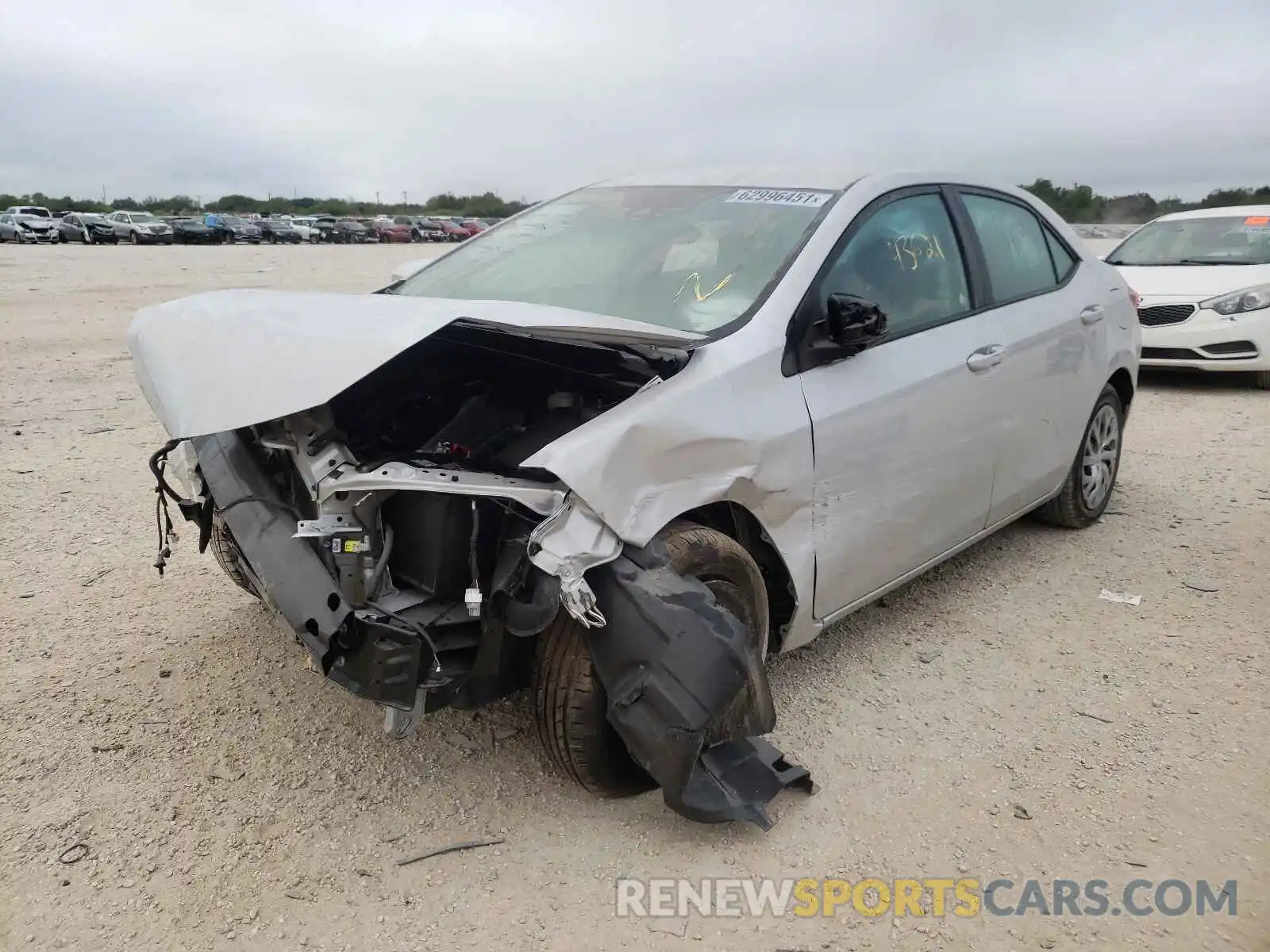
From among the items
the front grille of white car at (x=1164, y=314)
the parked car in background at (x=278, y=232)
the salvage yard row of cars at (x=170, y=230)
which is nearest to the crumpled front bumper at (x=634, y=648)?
the front grille of white car at (x=1164, y=314)

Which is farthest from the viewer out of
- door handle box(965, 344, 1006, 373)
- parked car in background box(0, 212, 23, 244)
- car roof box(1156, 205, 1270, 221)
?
parked car in background box(0, 212, 23, 244)

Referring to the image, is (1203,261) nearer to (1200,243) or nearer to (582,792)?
(1200,243)

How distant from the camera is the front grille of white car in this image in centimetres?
883

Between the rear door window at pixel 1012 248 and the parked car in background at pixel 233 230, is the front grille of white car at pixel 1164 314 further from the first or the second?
the parked car in background at pixel 233 230

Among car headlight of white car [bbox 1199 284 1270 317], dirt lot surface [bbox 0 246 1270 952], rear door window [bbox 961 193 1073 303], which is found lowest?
dirt lot surface [bbox 0 246 1270 952]

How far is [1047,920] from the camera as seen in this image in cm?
238

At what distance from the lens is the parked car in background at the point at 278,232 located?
144 ft

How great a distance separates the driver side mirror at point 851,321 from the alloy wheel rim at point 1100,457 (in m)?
2.29

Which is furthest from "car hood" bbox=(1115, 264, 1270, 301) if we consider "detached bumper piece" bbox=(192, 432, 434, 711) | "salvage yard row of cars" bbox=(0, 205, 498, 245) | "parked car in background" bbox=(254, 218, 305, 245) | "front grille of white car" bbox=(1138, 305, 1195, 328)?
"parked car in background" bbox=(254, 218, 305, 245)

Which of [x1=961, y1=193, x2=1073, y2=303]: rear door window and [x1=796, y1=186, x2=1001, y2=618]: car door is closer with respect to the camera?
[x1=796, y1=186, x2=1001, y2=618]: car door

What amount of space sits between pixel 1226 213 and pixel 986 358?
26.7 feet

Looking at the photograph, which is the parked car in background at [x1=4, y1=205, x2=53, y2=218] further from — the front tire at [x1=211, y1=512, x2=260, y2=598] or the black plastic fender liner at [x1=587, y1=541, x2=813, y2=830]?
the black plastic fender liner at [x1=587, y1=541, x2=813, y2=830]

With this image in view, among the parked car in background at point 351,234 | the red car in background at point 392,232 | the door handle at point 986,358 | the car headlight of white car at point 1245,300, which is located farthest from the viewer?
the red car in background at point 392,232

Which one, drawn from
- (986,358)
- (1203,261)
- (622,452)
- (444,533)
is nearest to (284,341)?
(444,533)
